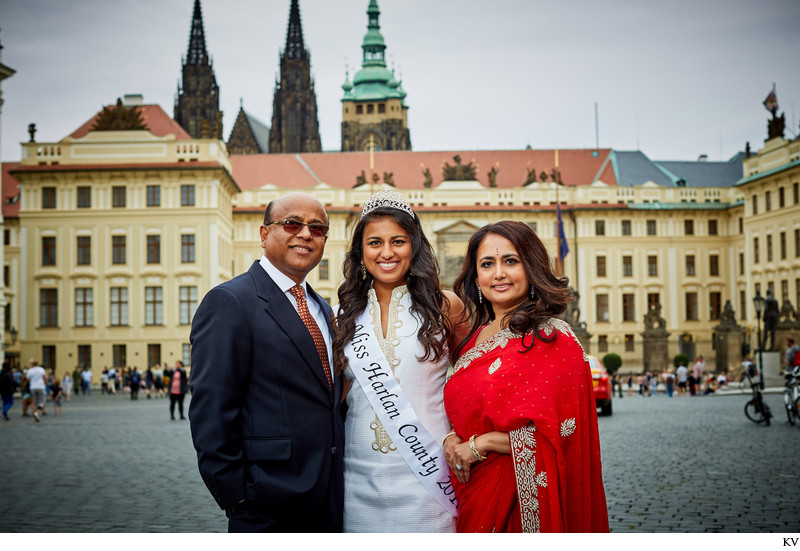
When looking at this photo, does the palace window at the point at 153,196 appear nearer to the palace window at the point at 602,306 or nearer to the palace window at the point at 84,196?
the palace window at the point at 84,196

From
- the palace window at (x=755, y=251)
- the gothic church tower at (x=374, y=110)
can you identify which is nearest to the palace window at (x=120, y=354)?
the palace window at (x=755, y=251)

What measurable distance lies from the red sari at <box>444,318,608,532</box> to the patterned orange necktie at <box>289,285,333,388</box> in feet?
1.51

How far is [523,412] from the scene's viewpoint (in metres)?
3.00

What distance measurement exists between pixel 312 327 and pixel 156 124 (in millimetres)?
42483

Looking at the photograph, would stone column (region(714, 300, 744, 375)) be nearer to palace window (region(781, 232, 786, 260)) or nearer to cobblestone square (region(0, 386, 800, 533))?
palace window (region(781, 232, 786, 260))

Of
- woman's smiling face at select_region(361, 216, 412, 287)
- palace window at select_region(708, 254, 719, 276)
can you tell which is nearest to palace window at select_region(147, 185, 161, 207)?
palace window at select_region(708, 254, 719, 276)

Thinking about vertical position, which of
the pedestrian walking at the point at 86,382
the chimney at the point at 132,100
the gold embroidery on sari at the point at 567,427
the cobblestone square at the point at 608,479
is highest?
the chimney at the point at 132,100

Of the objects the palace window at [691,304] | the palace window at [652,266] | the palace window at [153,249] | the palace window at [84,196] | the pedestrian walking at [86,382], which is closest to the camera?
the pedestrian walking at [86,382]

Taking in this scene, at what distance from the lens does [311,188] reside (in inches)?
2079

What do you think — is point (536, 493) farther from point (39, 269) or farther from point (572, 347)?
point (39, 269)

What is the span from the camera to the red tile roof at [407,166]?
5619 cm

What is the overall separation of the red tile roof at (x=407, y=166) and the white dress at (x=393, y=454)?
52.2m

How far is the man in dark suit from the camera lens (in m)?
2.94
